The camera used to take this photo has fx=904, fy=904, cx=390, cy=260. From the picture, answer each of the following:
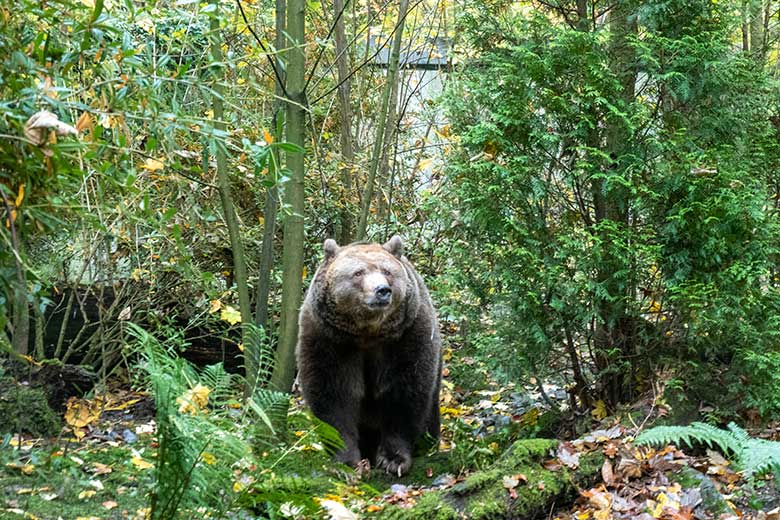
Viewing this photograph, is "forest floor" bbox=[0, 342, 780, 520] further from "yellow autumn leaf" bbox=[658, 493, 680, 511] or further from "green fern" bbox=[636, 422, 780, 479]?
"green fern" bbox=[636, 422, 780, 479]

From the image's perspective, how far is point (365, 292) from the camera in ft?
23.6

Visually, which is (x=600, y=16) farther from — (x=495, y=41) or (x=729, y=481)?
(x=729, y=481)

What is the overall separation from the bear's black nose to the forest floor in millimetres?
1193

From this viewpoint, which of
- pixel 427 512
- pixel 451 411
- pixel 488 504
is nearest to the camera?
pixel 427 512

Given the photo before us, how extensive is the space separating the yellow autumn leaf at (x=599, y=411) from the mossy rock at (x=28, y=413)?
14.2ft

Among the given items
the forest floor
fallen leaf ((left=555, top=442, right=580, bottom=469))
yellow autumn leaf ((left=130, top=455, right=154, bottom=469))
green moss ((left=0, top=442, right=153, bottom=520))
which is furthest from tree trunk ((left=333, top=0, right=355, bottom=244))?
fallen leaf ((left=555, top=442, right=580, bottom=469))

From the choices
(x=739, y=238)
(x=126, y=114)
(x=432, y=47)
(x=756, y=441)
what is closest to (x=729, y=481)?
(x=756, y=441)

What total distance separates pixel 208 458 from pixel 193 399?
0.34 metres

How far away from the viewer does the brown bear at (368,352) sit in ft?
24.1

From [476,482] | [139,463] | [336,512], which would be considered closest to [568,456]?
[476,482]

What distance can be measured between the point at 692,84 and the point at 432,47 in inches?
194

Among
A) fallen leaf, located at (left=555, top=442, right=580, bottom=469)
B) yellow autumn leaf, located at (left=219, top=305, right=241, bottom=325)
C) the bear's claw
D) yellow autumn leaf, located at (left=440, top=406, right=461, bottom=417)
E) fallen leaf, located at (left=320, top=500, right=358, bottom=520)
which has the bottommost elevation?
yellow autumn leaf, located at (left=440, top=406, right=461, bottom=417)

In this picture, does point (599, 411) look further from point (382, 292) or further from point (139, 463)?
point (139, 463)

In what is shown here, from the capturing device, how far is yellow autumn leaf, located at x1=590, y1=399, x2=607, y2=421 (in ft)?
23.5
